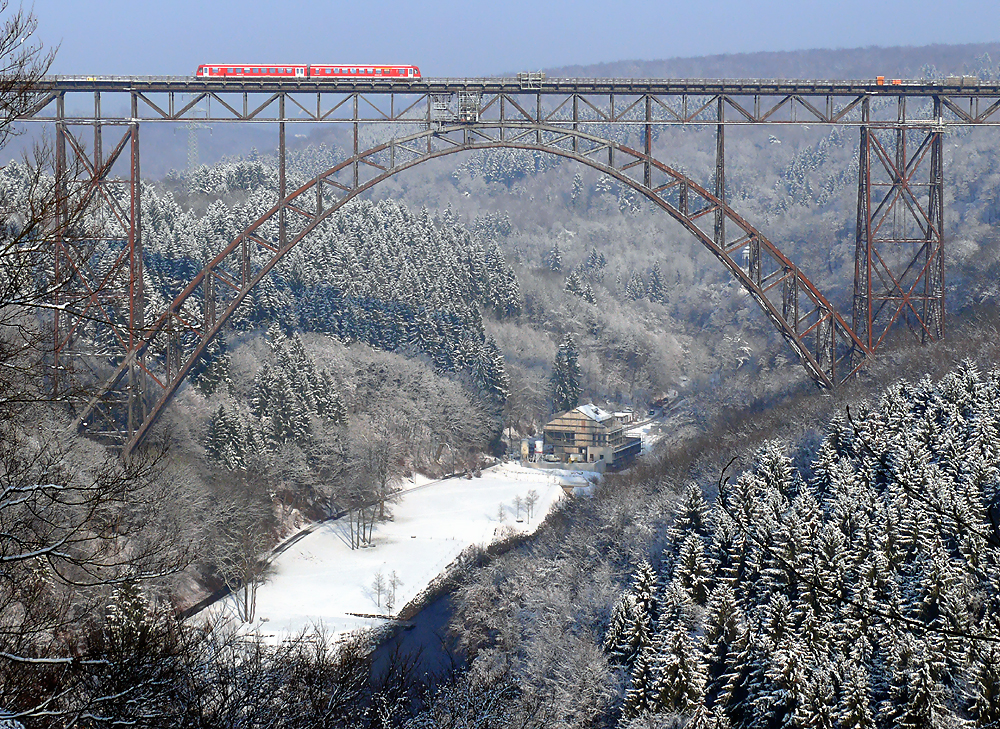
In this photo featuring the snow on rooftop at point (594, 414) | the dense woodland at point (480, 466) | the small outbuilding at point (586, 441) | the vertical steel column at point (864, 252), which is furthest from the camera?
the snow on rooftop at point (594, 414)

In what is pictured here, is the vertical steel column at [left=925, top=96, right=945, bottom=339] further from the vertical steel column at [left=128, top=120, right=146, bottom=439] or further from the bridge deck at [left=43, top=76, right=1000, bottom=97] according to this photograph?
the vertical steel column at [left=128, top=120, right=146, bottom=439]

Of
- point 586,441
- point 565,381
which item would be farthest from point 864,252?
point 565,381

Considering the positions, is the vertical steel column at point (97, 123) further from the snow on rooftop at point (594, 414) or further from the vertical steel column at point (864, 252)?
the snow on rooftop at point (594, 414)

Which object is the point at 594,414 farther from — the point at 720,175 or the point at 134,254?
the point at 134,254

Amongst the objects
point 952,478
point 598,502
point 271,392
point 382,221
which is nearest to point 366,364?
point 271,392

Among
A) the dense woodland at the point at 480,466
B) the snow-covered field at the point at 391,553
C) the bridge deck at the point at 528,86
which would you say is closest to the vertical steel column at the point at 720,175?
the bridge deck at the point at 528,86

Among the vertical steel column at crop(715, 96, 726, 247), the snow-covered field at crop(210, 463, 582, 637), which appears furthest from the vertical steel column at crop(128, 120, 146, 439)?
the vertical steel column at crop(715, 96, 726, 247)
